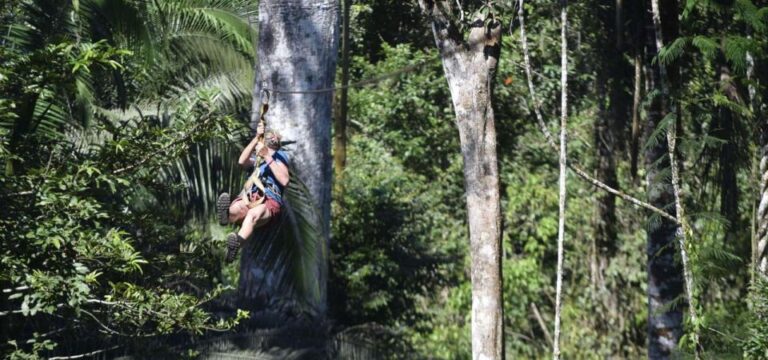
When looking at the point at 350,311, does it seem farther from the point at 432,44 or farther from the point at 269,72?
the point at 432,44

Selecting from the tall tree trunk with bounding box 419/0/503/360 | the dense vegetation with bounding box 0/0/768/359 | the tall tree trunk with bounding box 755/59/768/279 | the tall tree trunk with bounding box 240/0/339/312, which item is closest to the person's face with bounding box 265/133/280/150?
the dense vegetation with bounding box 0/0/768/359

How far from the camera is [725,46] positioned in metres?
8.87

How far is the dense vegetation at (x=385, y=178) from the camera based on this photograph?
7.70 meters

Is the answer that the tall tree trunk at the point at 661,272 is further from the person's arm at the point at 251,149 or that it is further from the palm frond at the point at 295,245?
the person's arm at the point at 251,149

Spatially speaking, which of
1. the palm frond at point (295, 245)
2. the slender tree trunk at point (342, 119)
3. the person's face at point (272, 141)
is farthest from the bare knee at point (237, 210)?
the slender tree trunk at point (342, 119)

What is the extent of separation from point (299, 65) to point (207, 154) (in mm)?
1474

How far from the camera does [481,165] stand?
27.8 feet

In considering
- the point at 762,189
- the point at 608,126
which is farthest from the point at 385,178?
the point at 762,189

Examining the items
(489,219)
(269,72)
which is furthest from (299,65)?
(489,219)

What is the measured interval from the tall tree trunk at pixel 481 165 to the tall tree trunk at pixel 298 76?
3440mm

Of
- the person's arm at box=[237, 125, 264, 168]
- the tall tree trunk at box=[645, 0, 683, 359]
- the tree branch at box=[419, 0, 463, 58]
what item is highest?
the tree branch at box=[419, 0, 463, 58]

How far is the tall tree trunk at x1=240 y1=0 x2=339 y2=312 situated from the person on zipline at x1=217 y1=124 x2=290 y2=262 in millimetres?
2575

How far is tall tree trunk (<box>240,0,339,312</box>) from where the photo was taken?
38.7 feet

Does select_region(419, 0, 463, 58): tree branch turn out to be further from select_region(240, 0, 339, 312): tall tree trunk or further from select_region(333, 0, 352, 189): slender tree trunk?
select_region(333, 0, 352, 189): slender tree trunk
